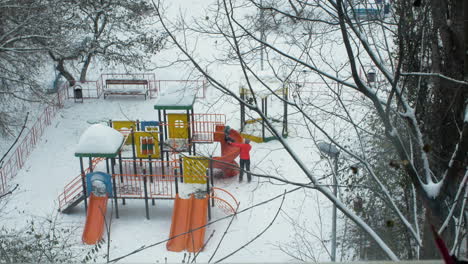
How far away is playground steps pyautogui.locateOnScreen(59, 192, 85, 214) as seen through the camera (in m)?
12.6

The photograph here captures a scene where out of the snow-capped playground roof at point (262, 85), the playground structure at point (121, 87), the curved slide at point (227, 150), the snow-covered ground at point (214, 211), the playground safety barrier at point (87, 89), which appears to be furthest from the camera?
the playground safety barrier at point (87, 89)

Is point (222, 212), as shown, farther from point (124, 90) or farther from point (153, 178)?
point (124, 90)

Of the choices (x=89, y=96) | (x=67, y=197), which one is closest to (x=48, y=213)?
(x=67, y=197)

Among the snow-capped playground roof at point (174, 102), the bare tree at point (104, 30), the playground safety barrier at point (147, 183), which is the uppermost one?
the bare tree at point (104, 30)

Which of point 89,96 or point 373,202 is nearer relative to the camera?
point 373,202

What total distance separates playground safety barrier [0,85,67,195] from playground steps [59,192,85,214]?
1.79 metres

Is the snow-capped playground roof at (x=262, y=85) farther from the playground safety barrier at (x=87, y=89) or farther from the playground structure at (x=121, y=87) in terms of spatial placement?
the playground safety barrier at (x=87, y=89)

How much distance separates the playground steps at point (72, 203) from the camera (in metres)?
12.6

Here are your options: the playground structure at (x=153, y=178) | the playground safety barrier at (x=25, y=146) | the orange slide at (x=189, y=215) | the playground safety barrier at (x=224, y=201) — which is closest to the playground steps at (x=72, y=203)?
the playground structure at (x=153, y=178)

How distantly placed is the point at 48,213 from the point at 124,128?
317 cm

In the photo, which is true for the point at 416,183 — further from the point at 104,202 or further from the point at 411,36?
the point at 104,202

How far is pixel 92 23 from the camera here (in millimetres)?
20359

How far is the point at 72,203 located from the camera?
12.7 meters

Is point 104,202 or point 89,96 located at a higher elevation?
point 89,96
